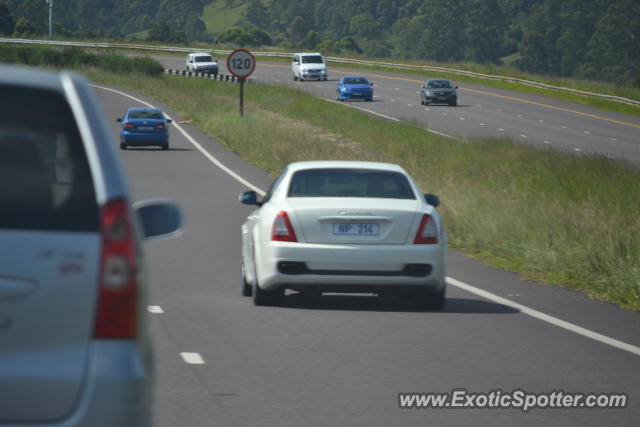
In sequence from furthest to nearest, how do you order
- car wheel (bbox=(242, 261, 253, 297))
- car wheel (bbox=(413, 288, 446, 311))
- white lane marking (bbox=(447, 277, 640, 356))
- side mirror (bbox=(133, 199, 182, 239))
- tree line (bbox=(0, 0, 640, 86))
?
tree line (bbox=(0, 0, 640, 86)), car wheel (bbox=(242, 261, 253, 297)), car wheel (bbox=(413, 288, 446, 311)), white lane marking (bbox=(447, 277, 640, 356)), side mirror (bbox=(133, 199, 182, 239))

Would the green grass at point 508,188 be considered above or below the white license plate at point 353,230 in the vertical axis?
below

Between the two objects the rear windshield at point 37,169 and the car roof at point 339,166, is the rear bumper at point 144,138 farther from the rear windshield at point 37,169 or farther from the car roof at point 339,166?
the rear windshield at point 37,169

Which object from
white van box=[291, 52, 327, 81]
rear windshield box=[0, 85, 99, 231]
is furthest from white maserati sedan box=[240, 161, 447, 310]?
white van box=[291, 52, 327, 81]

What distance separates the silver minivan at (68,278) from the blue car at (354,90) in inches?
2473

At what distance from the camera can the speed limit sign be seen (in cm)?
4441

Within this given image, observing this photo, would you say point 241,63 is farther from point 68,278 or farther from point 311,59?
point 68,278


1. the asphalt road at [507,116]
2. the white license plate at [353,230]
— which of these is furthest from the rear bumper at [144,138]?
the white license plate at [353,230]

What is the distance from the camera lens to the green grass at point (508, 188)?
15914mm

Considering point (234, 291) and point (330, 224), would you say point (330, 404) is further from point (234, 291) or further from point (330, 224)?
point (234, 291)

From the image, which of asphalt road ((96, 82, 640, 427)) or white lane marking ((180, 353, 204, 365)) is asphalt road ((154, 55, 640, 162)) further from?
white lane marking ((180, 353, 204, 365))

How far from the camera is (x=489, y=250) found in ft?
60.7

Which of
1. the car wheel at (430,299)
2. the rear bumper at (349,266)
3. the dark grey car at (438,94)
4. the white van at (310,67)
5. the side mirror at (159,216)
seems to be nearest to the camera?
the side mirror at (159,216)

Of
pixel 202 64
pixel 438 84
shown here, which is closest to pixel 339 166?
pixel 438 84

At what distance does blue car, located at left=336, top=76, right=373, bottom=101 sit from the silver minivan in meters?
62.8
